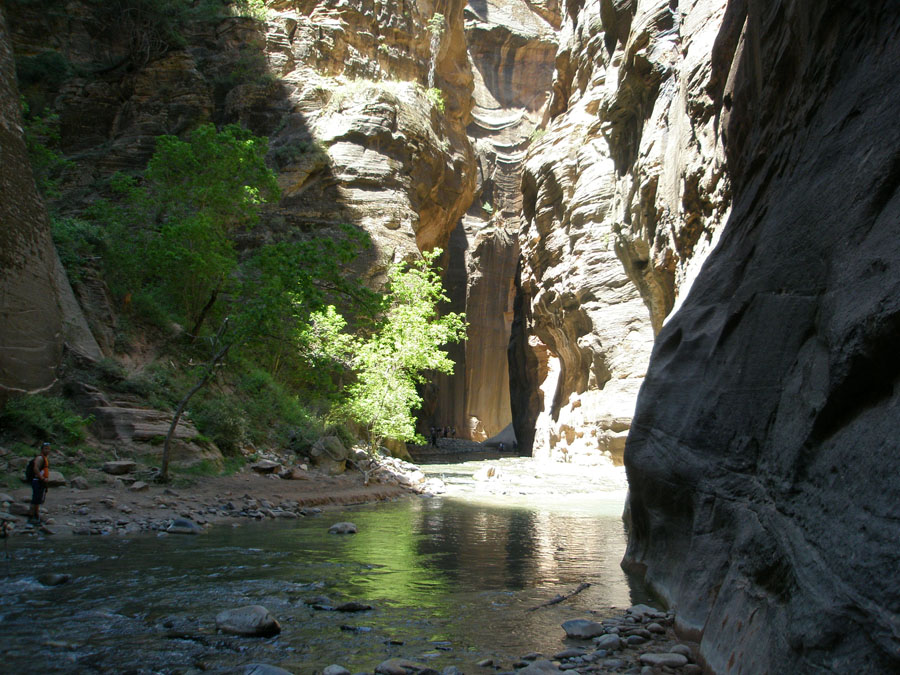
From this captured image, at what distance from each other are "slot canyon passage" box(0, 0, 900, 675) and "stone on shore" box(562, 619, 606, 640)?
0.11 meters

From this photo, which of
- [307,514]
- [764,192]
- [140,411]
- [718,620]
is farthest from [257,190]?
[718,620]

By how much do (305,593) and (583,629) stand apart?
263 centimetres

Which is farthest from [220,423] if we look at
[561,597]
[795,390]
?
[795,390]

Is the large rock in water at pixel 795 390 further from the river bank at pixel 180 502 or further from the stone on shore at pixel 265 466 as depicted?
the stone on shore at pixel 265 466

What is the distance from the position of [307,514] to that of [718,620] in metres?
8.92

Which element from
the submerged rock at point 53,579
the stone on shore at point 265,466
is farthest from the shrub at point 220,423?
the submerged rock at point 53,579

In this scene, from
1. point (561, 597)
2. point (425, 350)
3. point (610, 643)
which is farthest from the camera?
point (425, 350)

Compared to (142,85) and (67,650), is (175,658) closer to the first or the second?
(67,650)

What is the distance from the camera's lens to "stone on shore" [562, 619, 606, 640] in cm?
495

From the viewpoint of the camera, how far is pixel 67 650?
13.7ft

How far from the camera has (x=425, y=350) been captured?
20.3m

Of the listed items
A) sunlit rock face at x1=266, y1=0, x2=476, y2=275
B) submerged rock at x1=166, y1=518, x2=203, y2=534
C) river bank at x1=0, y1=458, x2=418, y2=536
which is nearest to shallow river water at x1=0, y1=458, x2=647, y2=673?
submerged rock at x1=166, y1=518, x2=203, y2=534

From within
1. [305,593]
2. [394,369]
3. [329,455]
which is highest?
[394,369]

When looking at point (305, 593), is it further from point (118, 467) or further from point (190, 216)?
point (190, 216)
